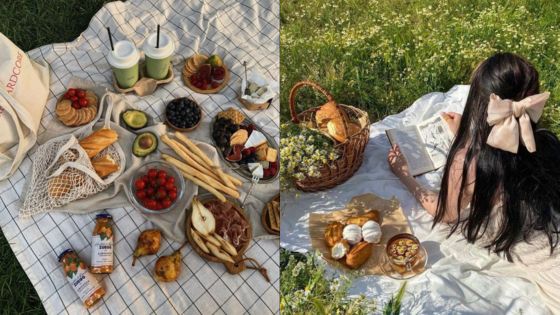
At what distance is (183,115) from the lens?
3.43 meters

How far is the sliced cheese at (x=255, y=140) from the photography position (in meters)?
3.34

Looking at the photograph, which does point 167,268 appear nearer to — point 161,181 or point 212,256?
point 212,256

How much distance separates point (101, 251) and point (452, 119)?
84.5 inches

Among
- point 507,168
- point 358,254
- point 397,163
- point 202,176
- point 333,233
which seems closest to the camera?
point 507,168

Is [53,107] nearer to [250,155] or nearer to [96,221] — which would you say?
[96,221]

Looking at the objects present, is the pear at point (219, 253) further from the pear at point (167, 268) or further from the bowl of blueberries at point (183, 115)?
the bowl of blueberries at point (183, 115)

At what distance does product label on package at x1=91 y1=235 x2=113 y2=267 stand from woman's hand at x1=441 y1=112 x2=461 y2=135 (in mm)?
2057

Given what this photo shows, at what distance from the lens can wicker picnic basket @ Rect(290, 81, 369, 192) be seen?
3.12m

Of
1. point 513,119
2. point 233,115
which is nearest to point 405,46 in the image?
point 233,115

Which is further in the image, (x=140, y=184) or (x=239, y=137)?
(x=239, y=137)

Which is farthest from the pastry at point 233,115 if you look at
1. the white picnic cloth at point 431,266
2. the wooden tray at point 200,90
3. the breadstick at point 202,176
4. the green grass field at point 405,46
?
the white picnic cloth at point 431,266

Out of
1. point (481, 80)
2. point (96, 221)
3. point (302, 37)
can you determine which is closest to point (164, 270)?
point (96, 221)

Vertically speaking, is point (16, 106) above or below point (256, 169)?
above

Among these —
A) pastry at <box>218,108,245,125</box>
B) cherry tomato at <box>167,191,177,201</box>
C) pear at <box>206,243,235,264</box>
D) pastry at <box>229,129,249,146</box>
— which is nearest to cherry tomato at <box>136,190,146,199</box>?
cherry tomato at <box>167,191,177,201</box>
